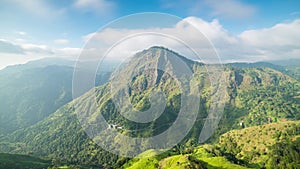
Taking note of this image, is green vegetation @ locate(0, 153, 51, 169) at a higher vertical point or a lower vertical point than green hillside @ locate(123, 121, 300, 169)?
lower

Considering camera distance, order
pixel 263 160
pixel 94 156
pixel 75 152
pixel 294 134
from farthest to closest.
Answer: pixel 75 152, pixel 94 156, pixel 294 134, pixel 263 160

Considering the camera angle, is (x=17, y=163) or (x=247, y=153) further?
(x=17, y=163)

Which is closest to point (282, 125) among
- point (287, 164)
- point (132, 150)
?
point (287, 164)

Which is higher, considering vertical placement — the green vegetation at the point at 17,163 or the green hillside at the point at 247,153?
the green hillside at the point at 247,153

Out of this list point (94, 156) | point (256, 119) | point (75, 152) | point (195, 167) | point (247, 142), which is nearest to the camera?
point (195, 167)

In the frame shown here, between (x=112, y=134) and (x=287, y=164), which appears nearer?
(x=287, y=164)

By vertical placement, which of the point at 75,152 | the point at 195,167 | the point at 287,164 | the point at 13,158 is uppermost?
the point at 195,167

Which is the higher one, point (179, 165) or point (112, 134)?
point (179, 165)

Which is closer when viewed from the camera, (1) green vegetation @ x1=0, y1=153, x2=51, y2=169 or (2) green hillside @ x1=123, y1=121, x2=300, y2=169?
(2) green hillside @ x1=123, y1=121, x2=300, y2=169

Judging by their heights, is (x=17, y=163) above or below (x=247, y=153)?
below

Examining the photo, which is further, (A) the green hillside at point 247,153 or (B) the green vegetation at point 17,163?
(B) the green vegetation at point 17,163

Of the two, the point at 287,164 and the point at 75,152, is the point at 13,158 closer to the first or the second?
the point at 75,152
